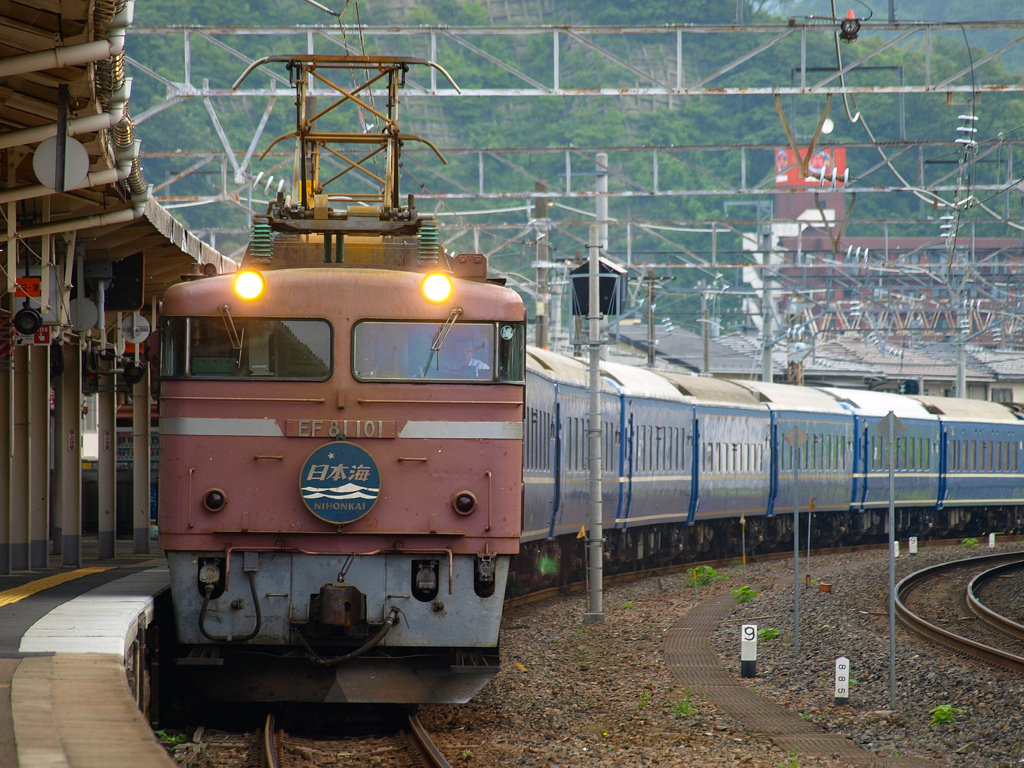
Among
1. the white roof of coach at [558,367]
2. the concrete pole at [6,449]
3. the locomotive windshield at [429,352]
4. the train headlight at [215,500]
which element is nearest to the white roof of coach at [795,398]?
the white roof of coach at [558,367]

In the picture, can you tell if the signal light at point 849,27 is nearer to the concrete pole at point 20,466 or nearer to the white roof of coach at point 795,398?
the concrete pole at point 20,466

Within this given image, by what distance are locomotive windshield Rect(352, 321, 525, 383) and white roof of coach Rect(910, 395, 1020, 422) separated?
84.9 ft

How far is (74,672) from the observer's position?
23.8 ft

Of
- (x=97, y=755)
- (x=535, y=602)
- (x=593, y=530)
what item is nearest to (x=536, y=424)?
(x=593, y=530)

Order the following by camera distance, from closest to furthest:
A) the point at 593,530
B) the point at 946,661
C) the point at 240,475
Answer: the point at 240,475 → the point at 946,661 → the point at 593,530

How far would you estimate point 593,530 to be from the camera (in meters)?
16.6

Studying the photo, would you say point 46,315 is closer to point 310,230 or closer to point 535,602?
point 310,230

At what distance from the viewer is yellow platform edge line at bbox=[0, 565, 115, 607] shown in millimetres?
10773

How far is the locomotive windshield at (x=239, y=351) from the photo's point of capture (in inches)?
359

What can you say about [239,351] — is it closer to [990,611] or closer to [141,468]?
[141,468]

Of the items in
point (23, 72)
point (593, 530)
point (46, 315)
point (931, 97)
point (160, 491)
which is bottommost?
point (593, 530)

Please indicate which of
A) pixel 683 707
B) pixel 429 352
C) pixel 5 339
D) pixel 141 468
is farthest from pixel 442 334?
pixel 141 468

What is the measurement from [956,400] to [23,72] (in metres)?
31.4

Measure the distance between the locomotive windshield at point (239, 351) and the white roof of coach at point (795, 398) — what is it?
19169 mm
